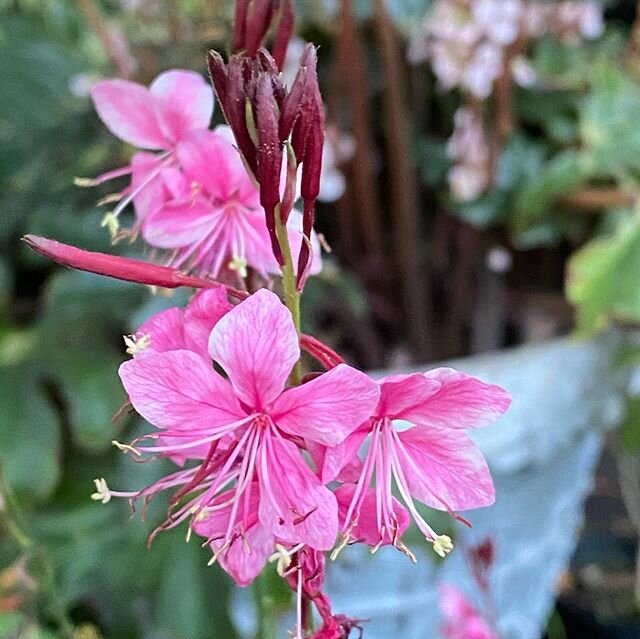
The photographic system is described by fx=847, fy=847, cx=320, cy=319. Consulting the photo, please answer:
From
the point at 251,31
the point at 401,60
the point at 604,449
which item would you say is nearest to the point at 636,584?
the point at 604,449

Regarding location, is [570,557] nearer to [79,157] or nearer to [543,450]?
[543,450]

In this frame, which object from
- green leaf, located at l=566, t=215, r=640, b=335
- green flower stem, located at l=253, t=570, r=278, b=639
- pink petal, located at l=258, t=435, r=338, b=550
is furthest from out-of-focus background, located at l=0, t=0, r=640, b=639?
pink petal, located at l=258, t=435, r=338, b=550

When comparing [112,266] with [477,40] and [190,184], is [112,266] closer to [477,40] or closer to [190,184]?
[190,184]

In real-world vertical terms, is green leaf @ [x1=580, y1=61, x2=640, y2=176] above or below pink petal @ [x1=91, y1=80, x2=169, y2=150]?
below

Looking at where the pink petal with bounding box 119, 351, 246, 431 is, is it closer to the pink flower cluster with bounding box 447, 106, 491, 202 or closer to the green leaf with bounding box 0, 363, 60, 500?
the green leaf with bounding box 0, 363, 60, 500

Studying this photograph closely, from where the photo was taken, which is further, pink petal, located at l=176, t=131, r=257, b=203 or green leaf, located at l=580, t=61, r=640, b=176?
green leaf, located at l=580, t=61, r=640, b=176

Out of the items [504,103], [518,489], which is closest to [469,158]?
[504,103]
